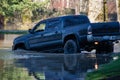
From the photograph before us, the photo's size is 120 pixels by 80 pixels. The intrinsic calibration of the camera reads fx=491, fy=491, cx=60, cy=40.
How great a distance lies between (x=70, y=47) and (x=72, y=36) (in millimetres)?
486

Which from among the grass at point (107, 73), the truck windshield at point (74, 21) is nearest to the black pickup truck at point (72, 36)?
the truck windshield at point (74, 21)

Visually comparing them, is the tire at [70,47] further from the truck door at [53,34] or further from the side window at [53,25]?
the side window at [53,25]

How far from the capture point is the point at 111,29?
69.4 feet

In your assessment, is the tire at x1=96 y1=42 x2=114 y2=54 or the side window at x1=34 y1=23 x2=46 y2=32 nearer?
the tire at x1=96 y1=42 x2=114 y2=54

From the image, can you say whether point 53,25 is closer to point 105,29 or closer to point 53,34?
point 53,34

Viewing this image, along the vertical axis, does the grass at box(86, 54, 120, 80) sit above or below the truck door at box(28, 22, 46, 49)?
above

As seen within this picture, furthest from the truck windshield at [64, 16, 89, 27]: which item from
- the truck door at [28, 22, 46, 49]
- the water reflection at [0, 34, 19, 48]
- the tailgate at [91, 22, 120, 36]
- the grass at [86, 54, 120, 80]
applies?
the grass at [86, 54, 120, 80]

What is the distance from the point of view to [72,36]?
21.2m

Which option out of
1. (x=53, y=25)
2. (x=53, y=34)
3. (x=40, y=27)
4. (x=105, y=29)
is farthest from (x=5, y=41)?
(x=105, y=29)

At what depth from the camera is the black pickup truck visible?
20625 mm

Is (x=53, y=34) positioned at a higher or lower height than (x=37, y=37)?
higher

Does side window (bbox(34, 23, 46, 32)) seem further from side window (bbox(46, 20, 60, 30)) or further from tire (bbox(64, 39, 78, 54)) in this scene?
tire (bbox(64, 39, 78, 54))

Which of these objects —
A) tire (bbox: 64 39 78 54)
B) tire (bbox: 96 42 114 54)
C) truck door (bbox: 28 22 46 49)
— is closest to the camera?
tire (bbox: 64 39 78 54)

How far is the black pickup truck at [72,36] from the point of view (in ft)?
67.7
